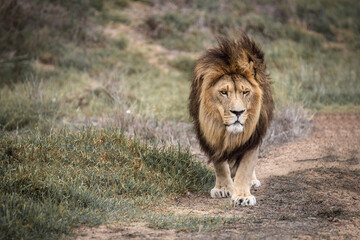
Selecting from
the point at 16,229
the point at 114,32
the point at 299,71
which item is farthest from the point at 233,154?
the point at 114,32

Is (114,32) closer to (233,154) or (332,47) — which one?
(332,47)

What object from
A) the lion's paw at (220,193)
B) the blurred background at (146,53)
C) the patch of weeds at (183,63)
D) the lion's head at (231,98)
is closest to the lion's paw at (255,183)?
the lion's paw at (220,193)

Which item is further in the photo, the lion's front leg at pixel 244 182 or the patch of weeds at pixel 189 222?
the lion's front leg at pixel 244 182

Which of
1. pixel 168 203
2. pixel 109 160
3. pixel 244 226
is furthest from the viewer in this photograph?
pixel 109 160

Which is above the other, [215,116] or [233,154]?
[215,116]

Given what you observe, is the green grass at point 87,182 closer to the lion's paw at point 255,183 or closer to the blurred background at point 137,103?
the blurred background at point 137,103

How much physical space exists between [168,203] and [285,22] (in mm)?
13736

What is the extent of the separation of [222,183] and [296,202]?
0.74 metres

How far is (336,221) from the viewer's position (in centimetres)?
414

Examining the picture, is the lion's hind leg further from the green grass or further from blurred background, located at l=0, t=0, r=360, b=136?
blurred background, located at l=0, t=0, r=360, b=136

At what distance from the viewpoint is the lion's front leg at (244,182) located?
4.58 meters

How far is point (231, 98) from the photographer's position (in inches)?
176

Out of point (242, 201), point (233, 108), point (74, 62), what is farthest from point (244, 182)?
point (74, 62)

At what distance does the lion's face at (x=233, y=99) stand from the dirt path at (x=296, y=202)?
0.78m
